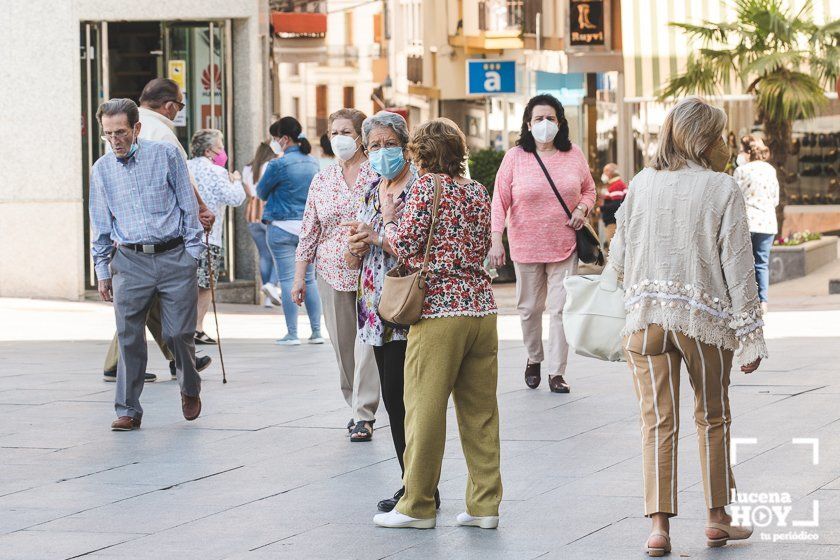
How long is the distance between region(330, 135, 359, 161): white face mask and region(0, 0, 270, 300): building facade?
30.3 feet

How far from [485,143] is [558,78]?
2.13 m

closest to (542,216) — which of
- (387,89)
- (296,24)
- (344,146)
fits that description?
(344,146)

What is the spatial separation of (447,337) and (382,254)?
1118 millimetres

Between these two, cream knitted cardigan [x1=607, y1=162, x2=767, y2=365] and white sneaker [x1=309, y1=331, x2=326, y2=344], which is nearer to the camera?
cream knitted cardigan [x1=607, y1=162, x2=767, y2=365]

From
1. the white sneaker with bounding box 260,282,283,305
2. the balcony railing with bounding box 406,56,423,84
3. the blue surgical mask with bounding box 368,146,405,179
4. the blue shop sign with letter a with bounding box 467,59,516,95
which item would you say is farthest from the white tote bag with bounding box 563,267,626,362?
the balcony railing with bounding box 406,56,423,84

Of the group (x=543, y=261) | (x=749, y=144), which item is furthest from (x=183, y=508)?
(x=749, y=144)

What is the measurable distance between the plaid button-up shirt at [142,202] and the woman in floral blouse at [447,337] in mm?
2795

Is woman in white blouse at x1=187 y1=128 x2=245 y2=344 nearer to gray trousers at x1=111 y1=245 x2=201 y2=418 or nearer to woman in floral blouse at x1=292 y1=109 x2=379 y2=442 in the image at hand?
gray trousers at x1=111 y1=245 x2=201 y2=418

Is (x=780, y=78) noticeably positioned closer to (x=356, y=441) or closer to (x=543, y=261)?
(x=543, y=261)

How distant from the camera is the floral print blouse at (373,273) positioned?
7.06 meters

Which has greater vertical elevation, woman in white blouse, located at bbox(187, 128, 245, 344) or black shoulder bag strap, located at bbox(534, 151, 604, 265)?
woman in white blouse, located at bbox(187, 128, 245, 344)

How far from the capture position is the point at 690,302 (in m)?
5.86

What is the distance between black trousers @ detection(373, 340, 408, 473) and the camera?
686 centimetres

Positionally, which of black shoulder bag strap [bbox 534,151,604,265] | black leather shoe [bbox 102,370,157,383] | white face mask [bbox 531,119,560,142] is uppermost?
white face mask [bbox 531,119,560,142]
